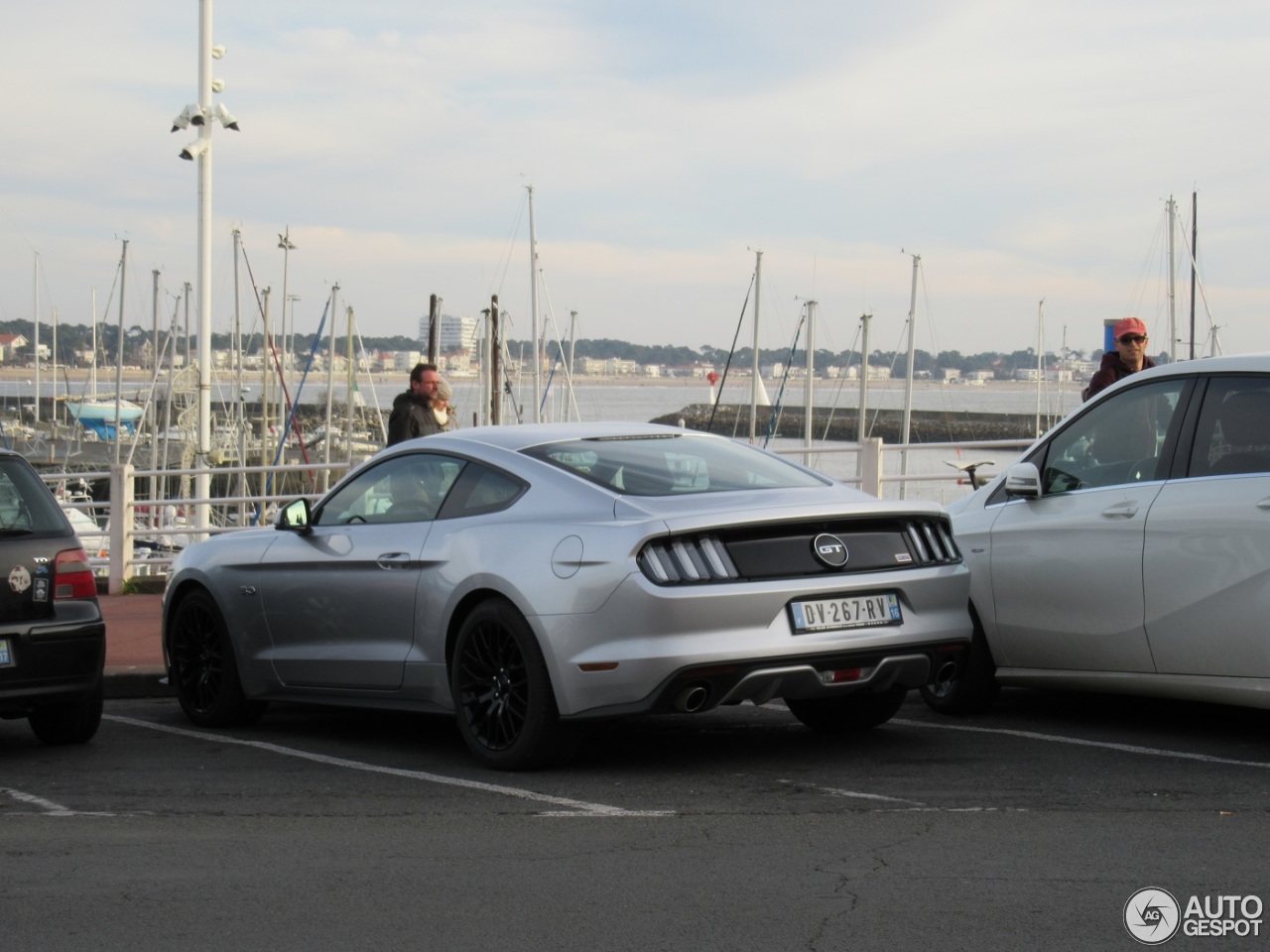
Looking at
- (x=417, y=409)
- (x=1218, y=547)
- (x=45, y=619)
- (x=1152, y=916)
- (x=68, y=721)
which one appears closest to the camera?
(x=1152, y=916)

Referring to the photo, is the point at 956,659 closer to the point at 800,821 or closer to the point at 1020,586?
the point at 1020,586

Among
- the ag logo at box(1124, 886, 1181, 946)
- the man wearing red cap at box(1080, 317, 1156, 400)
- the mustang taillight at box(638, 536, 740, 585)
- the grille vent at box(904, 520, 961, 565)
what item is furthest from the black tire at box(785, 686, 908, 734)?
the man wearing red cap at box(1080, 317, 1156, 400)

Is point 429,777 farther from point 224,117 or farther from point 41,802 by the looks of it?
point 224,117

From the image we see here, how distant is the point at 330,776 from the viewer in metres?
7.04

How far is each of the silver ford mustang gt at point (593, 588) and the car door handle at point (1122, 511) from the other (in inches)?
29.0

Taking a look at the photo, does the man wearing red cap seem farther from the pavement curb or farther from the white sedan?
the pavement curb

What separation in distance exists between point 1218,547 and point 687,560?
2.22 metres

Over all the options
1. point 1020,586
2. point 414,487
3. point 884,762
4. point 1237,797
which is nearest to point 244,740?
point 414,487

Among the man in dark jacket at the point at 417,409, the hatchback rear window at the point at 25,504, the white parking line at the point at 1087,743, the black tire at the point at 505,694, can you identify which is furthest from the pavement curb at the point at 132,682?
the white parking line at the point at 1087,743

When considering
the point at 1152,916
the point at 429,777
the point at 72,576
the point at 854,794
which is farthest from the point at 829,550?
the point at 72,576

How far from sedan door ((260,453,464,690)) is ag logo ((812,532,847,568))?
1762mm

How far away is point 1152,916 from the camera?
4.52 m

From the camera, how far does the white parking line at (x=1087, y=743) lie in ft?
22.3

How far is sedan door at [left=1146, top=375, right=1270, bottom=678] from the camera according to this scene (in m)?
6.65
